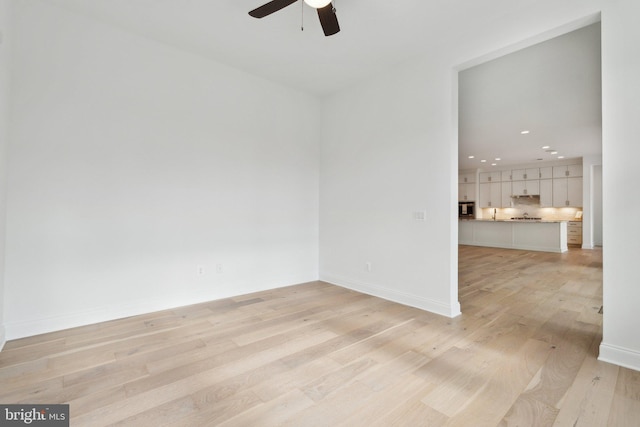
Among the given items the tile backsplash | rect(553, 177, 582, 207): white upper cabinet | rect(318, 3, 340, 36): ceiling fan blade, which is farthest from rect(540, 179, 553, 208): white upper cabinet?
rect(318, 3, 340, 36): ceiling fan blade

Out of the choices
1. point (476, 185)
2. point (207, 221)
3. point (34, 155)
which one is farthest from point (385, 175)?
point (476, 185)

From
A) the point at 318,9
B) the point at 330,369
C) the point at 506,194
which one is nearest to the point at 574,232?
the point at 506,194

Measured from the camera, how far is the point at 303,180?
179 inches

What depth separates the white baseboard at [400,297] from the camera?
10.3 ft

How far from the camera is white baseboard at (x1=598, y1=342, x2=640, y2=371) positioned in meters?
2.03

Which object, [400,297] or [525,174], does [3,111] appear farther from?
[525,174]

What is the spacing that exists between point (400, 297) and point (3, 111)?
162 inches

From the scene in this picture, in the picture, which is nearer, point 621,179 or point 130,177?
point 621,179

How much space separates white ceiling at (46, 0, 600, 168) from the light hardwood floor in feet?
8.97

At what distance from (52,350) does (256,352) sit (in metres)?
1.62

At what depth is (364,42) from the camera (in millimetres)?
3160

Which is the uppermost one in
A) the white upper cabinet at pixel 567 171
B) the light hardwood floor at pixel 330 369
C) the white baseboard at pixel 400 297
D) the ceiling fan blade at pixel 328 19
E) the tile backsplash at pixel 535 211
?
the ceiling fan blade at pixel 328 19

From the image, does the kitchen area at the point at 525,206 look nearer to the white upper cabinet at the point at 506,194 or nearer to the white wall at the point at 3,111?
the white upper cabinet at the point at 506,194

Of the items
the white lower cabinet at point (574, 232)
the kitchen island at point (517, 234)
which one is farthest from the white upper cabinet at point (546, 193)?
the kitchen island at point (517, 234)
